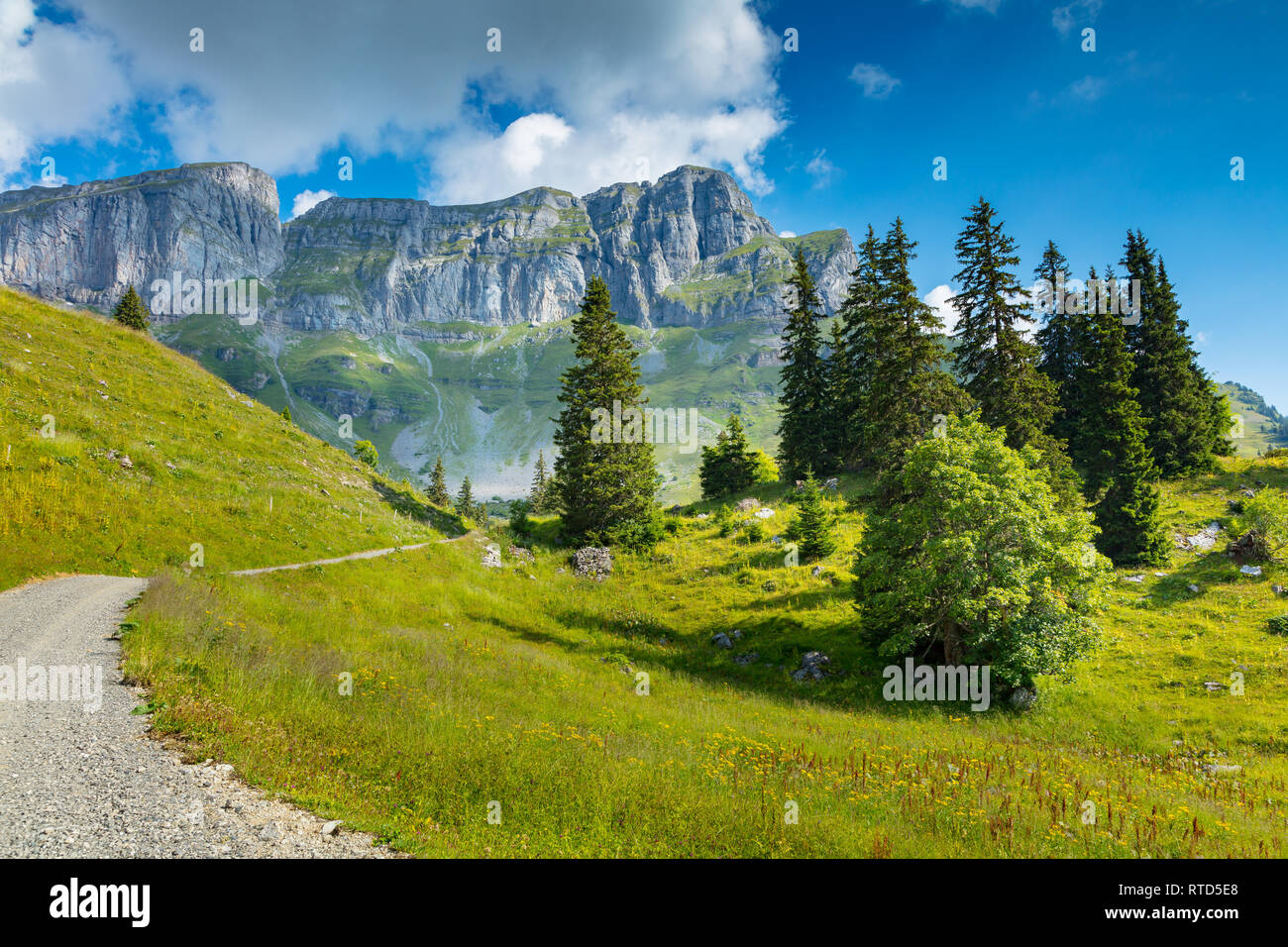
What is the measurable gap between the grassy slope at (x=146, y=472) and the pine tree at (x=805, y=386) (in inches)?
1269

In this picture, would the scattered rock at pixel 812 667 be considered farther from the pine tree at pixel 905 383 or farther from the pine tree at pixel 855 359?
the pine tree at pixel 855 359

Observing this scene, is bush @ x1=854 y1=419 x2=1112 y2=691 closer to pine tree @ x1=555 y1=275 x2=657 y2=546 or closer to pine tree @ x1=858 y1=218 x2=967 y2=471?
pine tree @ x1=858 y1=218 x2=967 y2=471

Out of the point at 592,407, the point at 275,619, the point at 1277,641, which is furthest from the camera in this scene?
the point at 592,407

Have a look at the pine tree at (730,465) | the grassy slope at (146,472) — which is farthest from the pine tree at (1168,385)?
the grassy slope at (146,472)

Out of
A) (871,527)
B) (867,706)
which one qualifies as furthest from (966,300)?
(867,706)

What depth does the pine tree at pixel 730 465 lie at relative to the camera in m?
54.7

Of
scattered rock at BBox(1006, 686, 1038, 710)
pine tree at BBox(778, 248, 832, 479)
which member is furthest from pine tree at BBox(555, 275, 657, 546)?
scattered rock at BBox(1006, 686, 1038, 710)

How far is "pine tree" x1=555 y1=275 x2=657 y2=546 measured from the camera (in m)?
38.7

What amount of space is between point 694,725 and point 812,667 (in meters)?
10.2

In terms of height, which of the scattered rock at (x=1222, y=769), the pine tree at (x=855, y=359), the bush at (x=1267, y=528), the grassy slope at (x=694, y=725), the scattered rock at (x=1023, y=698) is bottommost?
the scattered rock at (x=1222, y=769)

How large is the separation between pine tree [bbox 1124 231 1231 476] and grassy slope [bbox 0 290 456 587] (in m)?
55.7
